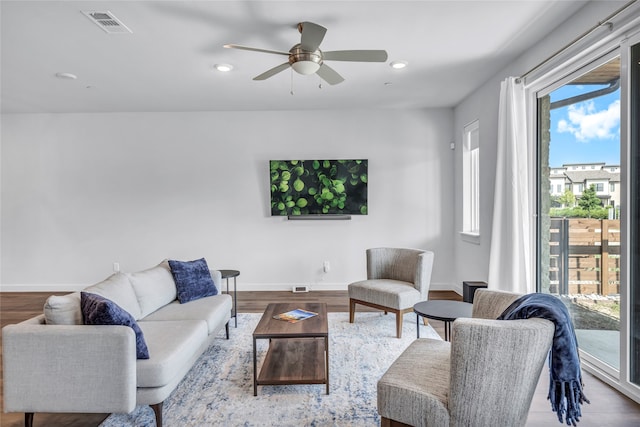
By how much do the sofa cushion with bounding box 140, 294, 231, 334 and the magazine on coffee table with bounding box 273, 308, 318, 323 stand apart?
1.82 feet

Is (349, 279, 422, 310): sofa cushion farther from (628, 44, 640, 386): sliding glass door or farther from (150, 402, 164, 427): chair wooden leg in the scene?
(150, 402, 164, 427): chair wooden leg

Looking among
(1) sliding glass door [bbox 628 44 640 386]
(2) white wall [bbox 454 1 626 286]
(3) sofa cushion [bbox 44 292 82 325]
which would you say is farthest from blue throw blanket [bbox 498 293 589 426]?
(3) sofa cushion [bbox 44 292 82 325]

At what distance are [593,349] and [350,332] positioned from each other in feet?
6.52

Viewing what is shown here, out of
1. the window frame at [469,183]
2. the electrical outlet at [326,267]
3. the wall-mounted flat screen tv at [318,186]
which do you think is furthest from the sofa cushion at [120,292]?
the window frame at [469,183]

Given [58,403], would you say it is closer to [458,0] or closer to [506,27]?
[458,0]

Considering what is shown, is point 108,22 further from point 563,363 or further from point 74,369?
point 563,363

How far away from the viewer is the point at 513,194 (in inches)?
128

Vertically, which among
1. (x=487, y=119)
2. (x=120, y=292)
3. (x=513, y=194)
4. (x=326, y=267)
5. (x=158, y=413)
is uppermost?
(x=487, y=119)

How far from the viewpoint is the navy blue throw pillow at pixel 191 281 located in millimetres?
3250

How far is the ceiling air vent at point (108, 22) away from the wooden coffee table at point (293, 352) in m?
2.50

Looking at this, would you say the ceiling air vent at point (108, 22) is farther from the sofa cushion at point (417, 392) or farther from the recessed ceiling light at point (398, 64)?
the sofa cushion at point (417, 392)

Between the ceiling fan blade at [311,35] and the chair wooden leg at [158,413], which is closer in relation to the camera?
the chair wooden leg at [158,413]

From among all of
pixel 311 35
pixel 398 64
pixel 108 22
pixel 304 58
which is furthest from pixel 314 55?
pixel 108 22

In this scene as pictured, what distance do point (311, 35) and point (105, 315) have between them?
7.00 feet
